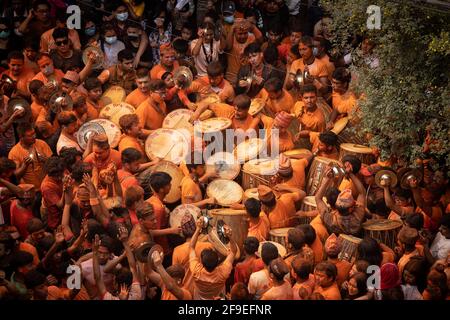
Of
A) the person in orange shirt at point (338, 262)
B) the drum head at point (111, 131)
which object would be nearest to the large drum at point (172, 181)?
the drum head at point (111, 131)

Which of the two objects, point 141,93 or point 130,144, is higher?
point 141,93

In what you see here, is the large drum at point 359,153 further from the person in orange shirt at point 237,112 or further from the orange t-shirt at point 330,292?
the orange t-shirt at point 330,292

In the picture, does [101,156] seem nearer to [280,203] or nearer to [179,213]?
[179,213]

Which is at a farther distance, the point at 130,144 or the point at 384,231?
the point at 130,144

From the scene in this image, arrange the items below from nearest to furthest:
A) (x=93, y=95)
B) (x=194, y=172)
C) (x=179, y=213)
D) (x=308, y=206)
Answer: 1. (x=179, y=213)
2. (x=308, y=206)
3. (x=194, y=172)
4. (x=93, y=95)

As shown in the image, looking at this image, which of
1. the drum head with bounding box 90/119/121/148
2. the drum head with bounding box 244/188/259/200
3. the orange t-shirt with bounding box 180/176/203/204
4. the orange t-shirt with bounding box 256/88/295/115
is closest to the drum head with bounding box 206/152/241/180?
the drum head with bounding box 244/188/259/200

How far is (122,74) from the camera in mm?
23641

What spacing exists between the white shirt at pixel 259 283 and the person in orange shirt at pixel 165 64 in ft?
11.2

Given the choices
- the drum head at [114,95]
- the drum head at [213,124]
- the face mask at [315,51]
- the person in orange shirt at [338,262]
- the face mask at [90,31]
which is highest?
the face mask at [90,31]

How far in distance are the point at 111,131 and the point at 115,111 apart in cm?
41

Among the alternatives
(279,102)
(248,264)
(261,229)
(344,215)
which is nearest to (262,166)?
(261,229)

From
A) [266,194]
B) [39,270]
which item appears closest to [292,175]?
[266,194]

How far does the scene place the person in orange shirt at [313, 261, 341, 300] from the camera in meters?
21.4

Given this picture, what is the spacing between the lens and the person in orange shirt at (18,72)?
76.7 feet
